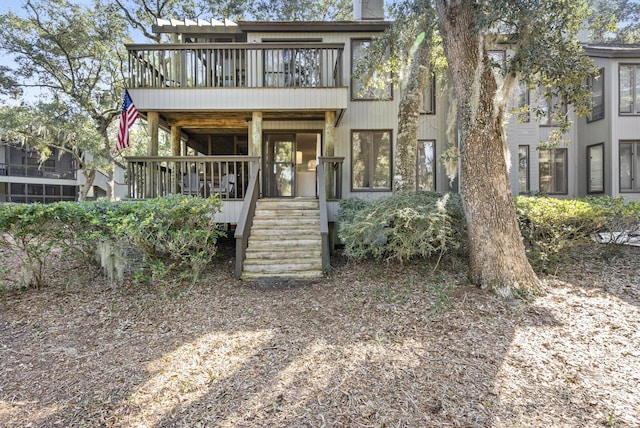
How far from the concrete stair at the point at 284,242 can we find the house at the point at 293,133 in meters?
0.02

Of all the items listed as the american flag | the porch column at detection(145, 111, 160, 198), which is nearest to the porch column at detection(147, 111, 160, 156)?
the porch column at detection(145, 111, 160, 198)

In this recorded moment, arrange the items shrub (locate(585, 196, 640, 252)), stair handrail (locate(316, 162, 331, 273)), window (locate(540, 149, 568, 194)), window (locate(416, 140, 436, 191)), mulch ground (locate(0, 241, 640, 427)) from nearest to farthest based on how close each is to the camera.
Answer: mulch ground (locate(0, 241, 640, 427)), shrub (locate(585, 196, 640, 252)), stair handrail (locate(316, 162, 331, 273)), window (locate(416, 140, 436, 191)), window (locate(540, 149, 568, 194))

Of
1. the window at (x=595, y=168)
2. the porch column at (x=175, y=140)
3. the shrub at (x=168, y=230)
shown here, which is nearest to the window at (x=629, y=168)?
the window at (x=595, y=168)

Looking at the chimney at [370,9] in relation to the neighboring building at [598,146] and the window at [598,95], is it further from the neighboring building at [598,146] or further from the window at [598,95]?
the window at [598,95]

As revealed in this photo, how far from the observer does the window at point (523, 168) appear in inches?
448

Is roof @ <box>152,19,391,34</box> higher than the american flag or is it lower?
higher

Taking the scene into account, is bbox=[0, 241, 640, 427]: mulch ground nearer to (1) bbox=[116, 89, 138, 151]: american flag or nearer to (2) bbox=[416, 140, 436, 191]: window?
(1) bbox=[116, 89, 138, 151]: american flag

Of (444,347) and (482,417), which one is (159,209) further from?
(482,417)

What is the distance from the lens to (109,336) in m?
4.16

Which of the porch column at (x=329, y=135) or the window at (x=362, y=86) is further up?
the window at (x=362, y=86)

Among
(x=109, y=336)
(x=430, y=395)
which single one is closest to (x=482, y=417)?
(x=430, y=395)

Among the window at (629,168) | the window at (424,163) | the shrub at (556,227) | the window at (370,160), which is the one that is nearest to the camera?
the shrub at (556,227)

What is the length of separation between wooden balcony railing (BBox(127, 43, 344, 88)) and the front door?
225cm

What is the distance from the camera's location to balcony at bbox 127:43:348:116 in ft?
26.6
